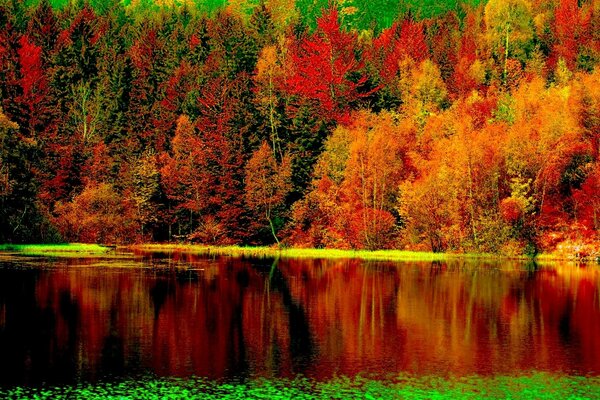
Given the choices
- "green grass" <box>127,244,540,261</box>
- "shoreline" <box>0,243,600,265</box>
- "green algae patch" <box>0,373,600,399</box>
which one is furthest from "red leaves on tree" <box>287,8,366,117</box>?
"green algae patch" <box>0,373,600,399</box>

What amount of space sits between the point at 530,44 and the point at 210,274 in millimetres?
76780

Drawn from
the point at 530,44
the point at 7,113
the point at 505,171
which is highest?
the point at 530,44

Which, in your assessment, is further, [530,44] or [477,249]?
[530,44]

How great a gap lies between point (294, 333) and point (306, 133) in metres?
61.5

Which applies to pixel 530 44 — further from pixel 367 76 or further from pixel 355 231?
pixel 355 231

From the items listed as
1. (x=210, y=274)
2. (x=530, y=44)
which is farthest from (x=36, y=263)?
(x=530, y=44)

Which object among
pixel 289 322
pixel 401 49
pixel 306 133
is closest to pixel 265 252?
pixel 306 133

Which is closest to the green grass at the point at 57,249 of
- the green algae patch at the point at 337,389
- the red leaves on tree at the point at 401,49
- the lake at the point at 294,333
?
the lake at the point at 294,333

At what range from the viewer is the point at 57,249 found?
79250mm

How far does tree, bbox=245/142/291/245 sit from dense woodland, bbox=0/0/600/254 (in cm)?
23

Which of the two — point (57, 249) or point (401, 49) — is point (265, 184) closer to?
point (57, 249)

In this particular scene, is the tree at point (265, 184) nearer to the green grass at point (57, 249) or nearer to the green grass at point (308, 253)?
the green grass at point (308, 253)

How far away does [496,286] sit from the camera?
2066 inches

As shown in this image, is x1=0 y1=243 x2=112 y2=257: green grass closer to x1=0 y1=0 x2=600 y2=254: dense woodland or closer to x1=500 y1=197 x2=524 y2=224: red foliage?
x1=0 y1=0 x2=600 y2=254: dense woodland
